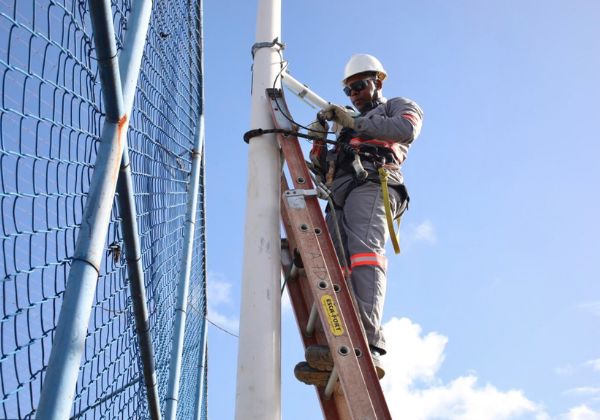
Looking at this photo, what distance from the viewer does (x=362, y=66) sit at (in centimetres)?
419

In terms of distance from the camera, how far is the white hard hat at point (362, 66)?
→ 13.7 feet

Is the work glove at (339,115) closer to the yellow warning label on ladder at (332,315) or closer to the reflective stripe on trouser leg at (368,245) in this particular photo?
the reflective stripe on trouser leg at (368,245)

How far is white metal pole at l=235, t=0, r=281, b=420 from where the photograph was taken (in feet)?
8.81

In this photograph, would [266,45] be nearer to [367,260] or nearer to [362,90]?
[362,90]

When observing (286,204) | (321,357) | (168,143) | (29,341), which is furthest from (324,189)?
(29,341)

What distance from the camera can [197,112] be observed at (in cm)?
502

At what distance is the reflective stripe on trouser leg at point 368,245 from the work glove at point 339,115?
386mm

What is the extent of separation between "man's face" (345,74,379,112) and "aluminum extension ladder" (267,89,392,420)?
29.1 inches

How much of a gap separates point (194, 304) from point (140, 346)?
7.99ft

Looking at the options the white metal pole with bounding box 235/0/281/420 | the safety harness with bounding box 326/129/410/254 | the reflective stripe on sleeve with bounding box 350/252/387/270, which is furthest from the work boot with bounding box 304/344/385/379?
the safety harness with bounding box 326/129/410/254

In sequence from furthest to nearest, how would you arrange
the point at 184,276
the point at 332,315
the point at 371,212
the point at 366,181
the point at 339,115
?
the point at 184,276, the point at 339,115, the point at 366,181, the point at 371,212, the point at 332,315

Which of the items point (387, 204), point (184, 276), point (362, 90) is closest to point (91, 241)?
point (387, 204)

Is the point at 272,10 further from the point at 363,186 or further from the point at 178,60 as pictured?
the point at 363,186

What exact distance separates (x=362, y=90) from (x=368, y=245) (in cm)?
128
